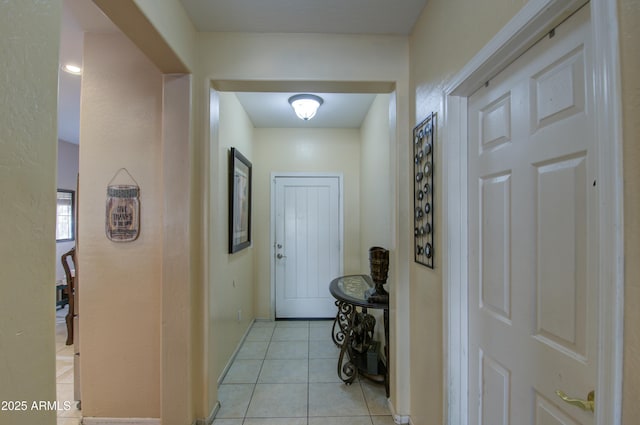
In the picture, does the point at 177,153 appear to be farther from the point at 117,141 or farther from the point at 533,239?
the point at 533,239

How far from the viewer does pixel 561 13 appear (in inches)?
31.0

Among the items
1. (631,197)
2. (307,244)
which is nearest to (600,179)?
(631,197)

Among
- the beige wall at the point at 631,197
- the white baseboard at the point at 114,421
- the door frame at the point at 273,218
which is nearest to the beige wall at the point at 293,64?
the white baseboard at the point at 114,421

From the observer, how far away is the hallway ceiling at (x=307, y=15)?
158 centimetres

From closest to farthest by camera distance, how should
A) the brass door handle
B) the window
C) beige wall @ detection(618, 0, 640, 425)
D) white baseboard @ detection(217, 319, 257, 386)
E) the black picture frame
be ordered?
beige wall @ detection(618, 0, 640, 425) → the brass door handle → white baseboard @ detection(217, 319, 257, 386) → the black picture frame → the window

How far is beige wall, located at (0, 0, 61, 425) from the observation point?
0.64 m

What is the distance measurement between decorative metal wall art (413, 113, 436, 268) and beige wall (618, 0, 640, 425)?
90 cm

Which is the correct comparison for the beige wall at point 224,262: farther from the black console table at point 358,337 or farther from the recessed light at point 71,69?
the recessed light at point 71,69

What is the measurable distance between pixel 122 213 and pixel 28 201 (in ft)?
4.16

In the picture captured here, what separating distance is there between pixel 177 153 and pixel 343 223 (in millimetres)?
2541

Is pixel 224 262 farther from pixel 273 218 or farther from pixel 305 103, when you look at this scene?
pixel 305 103

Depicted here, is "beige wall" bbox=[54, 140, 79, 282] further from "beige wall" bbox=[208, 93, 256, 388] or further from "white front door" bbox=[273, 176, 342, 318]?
"white front door" bbox=[273, 176, 342, 318]

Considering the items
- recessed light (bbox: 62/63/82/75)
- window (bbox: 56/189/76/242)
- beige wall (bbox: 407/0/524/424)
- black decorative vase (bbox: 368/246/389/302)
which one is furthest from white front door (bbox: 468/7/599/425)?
window (bbox: 56/189/76/242)

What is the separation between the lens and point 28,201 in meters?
0.69
